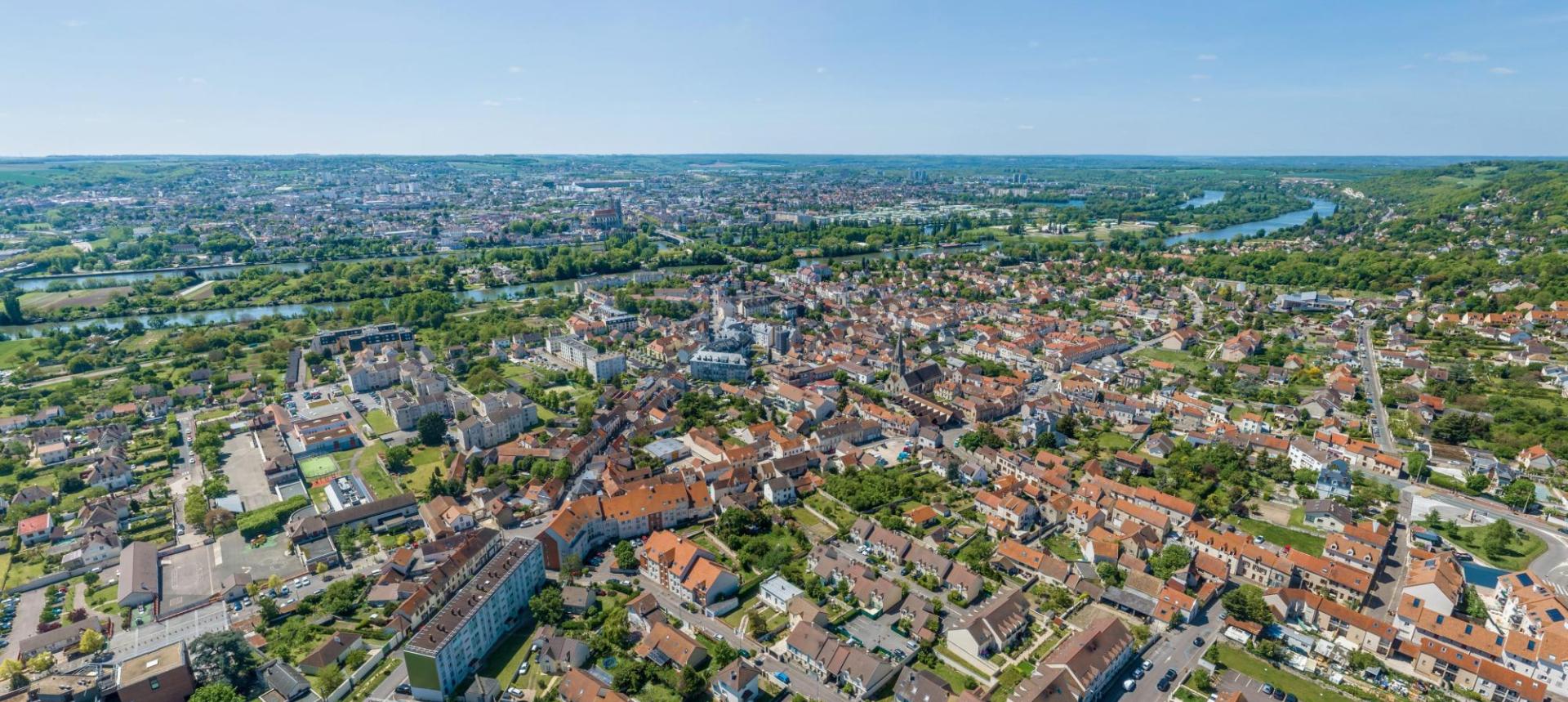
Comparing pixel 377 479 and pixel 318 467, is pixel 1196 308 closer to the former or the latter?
pixel 377 479

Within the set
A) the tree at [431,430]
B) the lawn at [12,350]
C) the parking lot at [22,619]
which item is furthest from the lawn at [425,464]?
the lawn at [12,350]

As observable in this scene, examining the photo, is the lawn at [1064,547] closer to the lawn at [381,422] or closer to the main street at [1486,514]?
the main street at [1486,514]

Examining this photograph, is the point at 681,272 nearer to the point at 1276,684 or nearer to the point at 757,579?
the point at 757,579

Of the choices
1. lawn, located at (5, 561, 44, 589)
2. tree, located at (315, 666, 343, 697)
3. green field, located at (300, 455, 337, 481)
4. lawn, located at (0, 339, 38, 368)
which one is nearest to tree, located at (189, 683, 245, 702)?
tree, located at (315, 666, 343, 697)

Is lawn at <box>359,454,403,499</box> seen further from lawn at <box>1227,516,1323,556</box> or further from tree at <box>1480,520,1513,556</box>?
tree at <box>1480,520,1513,556</box>

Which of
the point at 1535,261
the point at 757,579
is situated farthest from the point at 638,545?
the point at 1535,261

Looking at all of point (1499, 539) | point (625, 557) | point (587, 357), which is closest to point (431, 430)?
point (587, 357)
